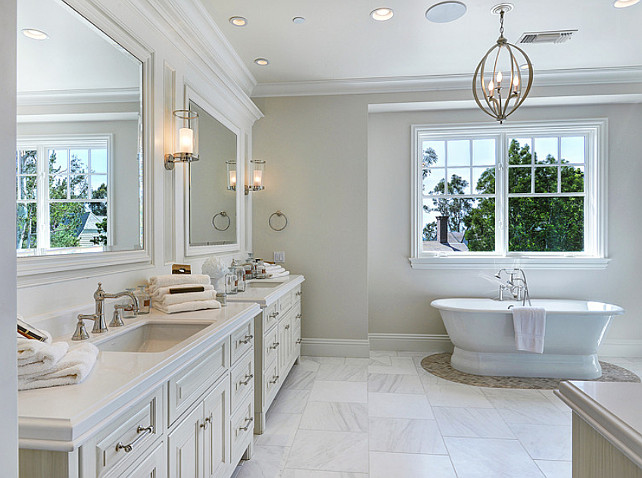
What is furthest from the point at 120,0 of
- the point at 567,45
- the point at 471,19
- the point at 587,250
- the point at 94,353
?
the point at 587,250

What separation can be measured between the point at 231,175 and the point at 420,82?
6.62 ft

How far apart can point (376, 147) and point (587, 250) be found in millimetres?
2451

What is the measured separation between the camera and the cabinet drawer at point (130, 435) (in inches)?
37.2

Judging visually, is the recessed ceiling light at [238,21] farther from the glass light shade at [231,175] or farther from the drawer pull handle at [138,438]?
the drawer pull handle at [138,438]

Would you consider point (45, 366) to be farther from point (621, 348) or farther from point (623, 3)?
point (621, 348)

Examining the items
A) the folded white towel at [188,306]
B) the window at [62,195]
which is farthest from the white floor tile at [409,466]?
the window at [62,195]

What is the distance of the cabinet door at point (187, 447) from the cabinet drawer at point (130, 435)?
124mm

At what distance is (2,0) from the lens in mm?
547

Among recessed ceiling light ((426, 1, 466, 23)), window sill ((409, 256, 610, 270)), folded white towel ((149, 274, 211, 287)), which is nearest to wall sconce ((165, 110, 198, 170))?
folded white towel ((149, 274, 211, 287))

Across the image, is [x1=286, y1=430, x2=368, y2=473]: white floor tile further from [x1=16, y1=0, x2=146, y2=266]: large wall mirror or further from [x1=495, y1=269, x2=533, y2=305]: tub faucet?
[x1=495, y1=269, x2=533, y2=305]: tub faucet

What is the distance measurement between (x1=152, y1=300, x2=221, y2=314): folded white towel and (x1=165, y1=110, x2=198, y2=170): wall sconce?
0.85 m

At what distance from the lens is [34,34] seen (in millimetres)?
1479

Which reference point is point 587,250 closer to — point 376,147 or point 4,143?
point 376,147

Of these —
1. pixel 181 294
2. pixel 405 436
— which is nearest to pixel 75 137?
pixel 181 294
